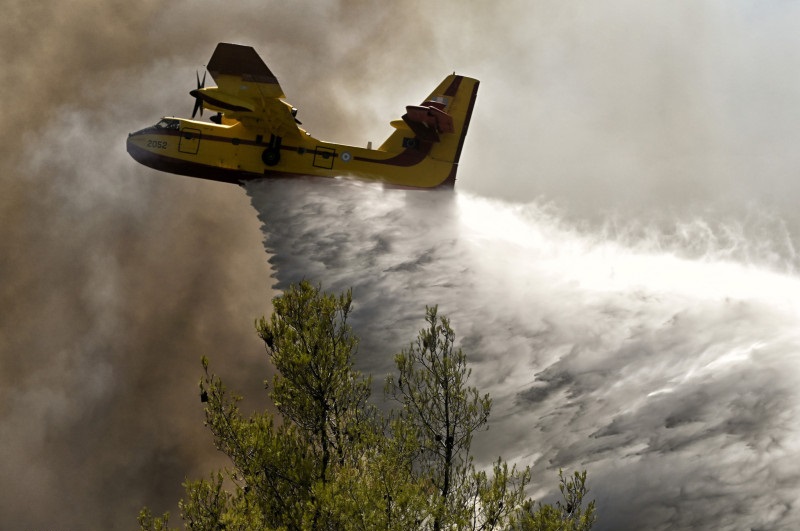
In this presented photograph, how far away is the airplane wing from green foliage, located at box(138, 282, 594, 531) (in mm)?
15398

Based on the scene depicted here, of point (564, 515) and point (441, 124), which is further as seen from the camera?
point (441, 124)

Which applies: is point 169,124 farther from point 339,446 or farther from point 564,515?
point 564,515

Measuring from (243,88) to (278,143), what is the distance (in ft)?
11.4

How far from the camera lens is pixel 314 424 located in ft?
79.2

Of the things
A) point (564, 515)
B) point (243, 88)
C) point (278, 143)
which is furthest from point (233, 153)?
point (564, 515)

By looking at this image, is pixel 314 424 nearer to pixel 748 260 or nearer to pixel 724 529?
pixel 724 529

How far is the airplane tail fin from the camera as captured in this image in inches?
1681

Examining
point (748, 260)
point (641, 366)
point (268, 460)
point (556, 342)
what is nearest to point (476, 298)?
point (556, 342)

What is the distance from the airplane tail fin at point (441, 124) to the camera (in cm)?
4269

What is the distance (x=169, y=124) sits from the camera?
137 feet

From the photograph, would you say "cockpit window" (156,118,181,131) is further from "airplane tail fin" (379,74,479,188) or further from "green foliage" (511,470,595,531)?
"green foliage" (511,470,595,531)

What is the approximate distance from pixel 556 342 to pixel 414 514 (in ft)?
49.8

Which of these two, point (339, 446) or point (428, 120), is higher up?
point (428, 120)

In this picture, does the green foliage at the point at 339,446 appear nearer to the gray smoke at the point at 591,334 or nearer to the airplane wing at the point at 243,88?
the gray smoke at the point at 591,334
